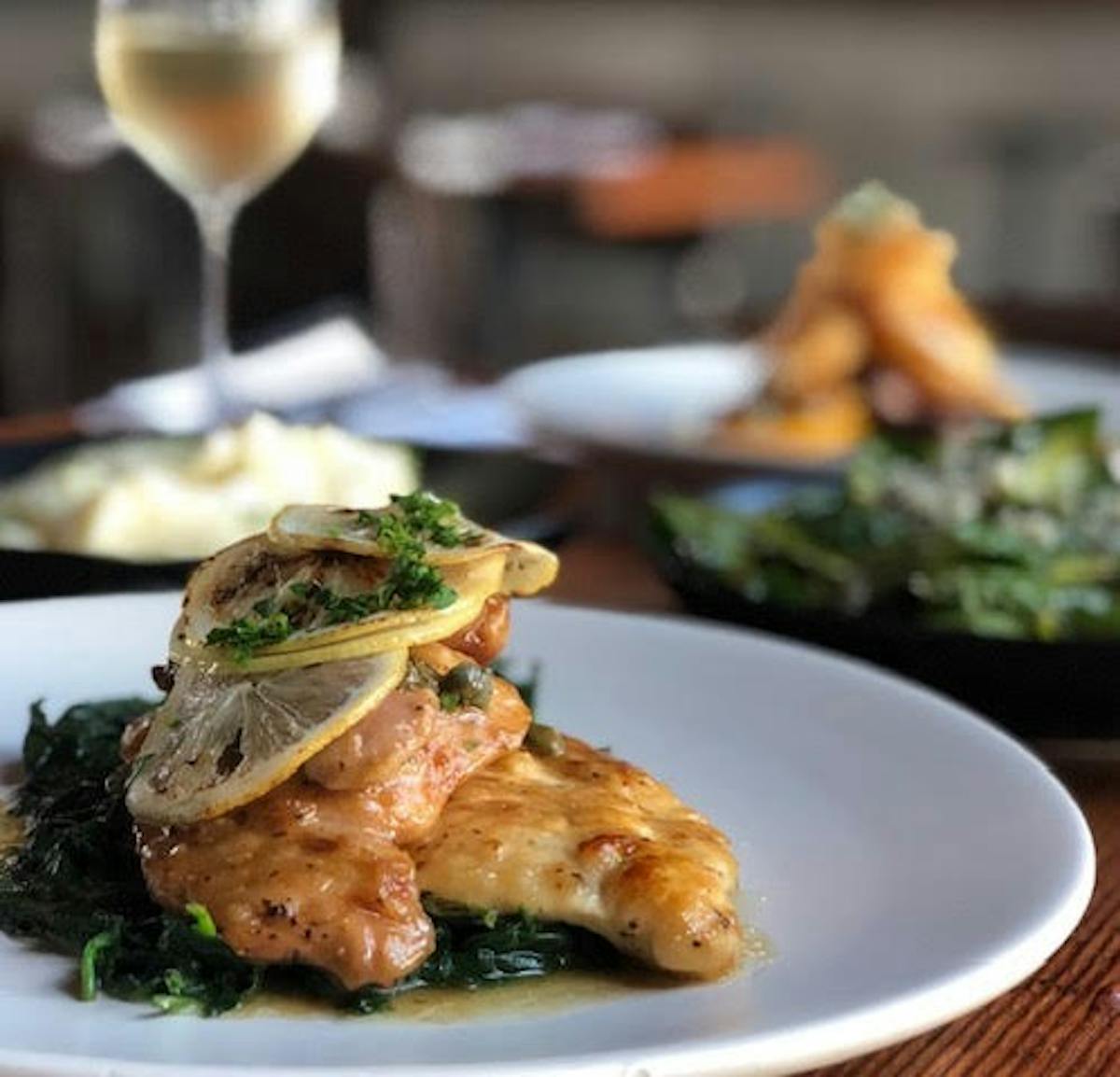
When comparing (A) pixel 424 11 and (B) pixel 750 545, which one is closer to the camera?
(B) pixel 750 545

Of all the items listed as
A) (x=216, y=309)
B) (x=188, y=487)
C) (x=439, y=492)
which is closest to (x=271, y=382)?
(x=216, y=309)

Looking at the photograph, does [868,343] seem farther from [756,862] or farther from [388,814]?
[388,814]

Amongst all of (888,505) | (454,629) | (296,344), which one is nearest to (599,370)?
(296,344)

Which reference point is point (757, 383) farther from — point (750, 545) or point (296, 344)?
point (750, 545)

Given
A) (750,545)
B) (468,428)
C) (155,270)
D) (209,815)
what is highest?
(209,815)

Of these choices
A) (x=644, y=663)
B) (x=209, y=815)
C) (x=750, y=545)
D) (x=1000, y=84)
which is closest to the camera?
(x=209, y=815)

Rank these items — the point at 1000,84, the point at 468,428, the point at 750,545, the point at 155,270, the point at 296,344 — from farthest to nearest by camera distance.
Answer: the point at 1000,84 < the point at 155,270 < the point at 296,344 < the point at 468,428 < the point at 750,545
